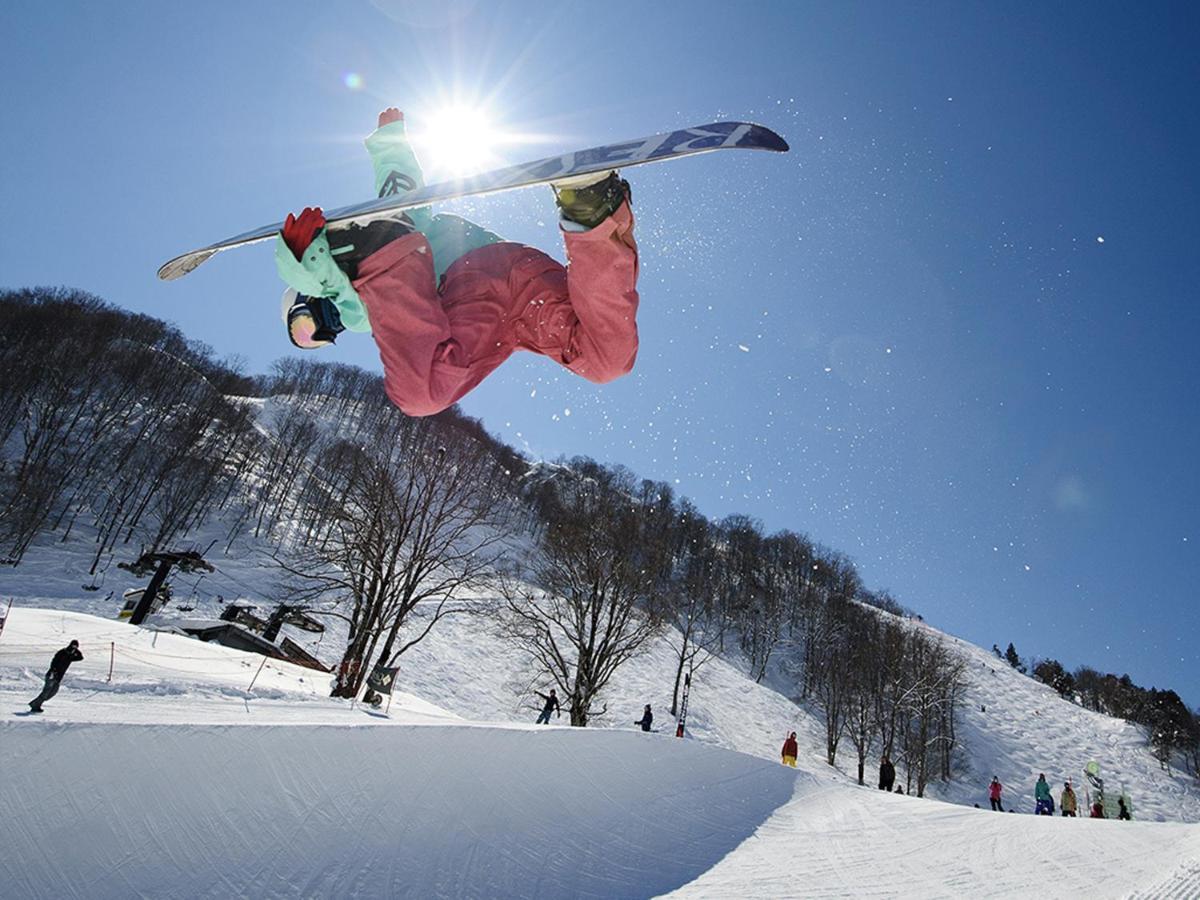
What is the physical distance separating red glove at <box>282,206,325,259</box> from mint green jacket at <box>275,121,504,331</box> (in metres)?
0.02

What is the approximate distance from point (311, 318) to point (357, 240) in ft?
1.42

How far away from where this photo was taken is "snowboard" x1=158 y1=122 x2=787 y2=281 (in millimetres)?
2461

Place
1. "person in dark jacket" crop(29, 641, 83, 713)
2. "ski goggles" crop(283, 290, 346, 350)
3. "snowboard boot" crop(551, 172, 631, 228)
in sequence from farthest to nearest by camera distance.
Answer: "person in dark jacket" crop(29, 641, 83, 713) → "ski goggles" crop(283, 290, 346, 350) → "snowboard boot" crop(551, 172, 631, 228)

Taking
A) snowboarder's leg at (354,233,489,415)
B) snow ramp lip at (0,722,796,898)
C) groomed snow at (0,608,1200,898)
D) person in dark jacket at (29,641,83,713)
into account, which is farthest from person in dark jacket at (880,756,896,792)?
snowboarder's leg at (354,233,489,415)

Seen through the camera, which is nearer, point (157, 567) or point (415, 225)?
point (415, 225)

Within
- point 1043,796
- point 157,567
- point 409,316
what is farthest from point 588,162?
point 157,567

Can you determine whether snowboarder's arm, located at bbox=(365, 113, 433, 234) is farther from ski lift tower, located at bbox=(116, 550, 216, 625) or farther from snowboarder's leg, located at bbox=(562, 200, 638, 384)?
ski lift tower, located at bbox=(116, 550, 216, 625)

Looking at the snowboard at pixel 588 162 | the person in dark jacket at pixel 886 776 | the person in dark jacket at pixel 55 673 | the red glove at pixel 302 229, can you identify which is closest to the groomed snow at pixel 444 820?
the person in dark jacket at pixel 55 673

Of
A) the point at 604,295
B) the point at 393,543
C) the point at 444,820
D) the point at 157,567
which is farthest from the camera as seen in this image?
the point at 157,567

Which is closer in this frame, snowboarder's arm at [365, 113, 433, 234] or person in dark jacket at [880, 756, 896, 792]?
snowboarder's arm at [365, 113, 433, 234]

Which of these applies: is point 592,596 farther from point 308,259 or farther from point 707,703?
point 707,703

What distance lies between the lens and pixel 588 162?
101 inches

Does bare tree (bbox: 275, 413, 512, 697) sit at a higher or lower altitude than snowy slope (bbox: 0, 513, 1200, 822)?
higher

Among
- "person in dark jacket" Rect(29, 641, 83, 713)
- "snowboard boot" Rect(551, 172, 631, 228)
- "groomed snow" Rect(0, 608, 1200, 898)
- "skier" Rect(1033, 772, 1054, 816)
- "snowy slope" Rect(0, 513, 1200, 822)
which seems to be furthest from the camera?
"snowy slope" Rect(0, 513, 1200, 822)
